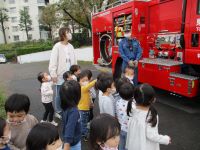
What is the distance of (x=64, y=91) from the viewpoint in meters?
2.71

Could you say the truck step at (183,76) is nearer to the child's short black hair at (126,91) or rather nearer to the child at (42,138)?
the child's short black hair at (126,91)

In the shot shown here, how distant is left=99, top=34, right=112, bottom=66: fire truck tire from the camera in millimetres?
8969

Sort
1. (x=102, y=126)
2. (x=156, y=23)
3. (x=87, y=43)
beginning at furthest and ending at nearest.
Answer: (x=87, y=43), (x=156, y=23), (x=102, y=126)

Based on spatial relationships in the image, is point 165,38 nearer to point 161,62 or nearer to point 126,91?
point 161,62

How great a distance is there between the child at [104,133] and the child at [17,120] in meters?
0.84

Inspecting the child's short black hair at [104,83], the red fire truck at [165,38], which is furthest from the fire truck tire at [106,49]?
the child's short black hair at [104,83]

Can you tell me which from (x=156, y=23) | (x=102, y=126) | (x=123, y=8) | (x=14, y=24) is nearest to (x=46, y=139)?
(x=102, y=126)

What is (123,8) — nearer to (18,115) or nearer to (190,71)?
(190,71)

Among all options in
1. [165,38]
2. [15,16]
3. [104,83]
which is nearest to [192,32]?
[165,38]

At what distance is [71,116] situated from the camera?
260 cm

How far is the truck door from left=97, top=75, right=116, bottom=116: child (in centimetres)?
272

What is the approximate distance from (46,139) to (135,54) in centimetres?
485

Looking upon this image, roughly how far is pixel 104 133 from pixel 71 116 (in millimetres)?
741

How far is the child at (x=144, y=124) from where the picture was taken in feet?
8.44
